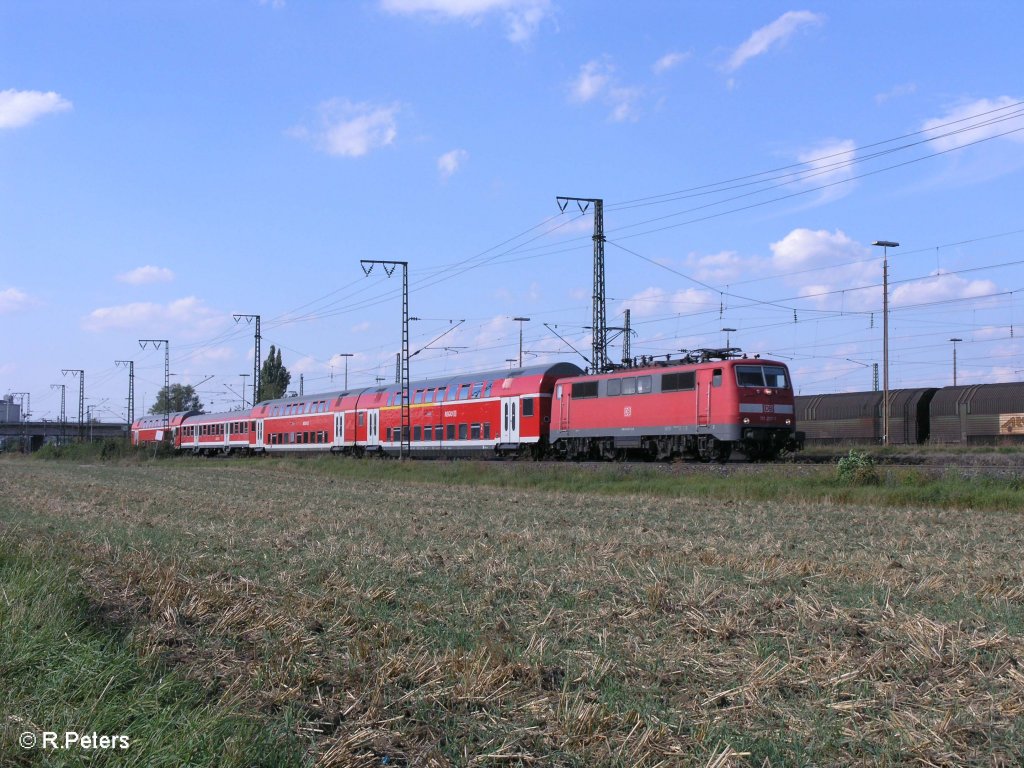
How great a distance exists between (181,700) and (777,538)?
1148 cm

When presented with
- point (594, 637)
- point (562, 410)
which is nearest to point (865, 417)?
point (562, 410)

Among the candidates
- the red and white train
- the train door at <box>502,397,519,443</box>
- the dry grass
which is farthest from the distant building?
the dry grass

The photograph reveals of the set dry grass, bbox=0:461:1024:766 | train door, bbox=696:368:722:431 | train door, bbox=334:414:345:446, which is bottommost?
dry grass, bbox=0:461:1024:766

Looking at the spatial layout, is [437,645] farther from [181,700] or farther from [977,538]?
[977,538]

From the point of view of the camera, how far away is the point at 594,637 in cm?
788

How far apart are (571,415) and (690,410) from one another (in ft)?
23.3

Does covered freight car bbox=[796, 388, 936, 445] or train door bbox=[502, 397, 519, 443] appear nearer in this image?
train door bbox=[502, 397, 519, 443]

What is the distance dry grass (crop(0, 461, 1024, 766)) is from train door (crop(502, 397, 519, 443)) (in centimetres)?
2689

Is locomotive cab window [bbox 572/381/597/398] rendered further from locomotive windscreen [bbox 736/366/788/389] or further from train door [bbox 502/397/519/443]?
locomotive windscreen [bbox 736/366/788/389]

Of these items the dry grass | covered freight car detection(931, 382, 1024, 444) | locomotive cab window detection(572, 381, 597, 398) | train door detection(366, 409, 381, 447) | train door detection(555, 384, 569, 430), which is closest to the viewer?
the dry grass

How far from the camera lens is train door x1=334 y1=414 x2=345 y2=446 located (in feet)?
188

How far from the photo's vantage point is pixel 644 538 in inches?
599

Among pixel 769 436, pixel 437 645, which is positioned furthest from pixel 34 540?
pixel 769 436

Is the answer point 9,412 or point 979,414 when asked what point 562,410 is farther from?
point 9,412
